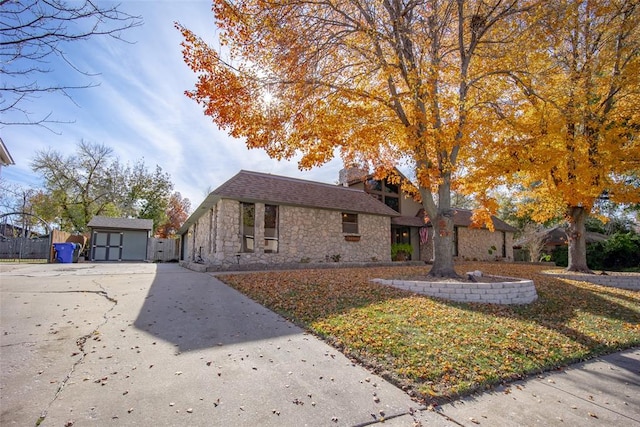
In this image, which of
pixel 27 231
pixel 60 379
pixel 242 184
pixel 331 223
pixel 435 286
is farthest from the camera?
pixel 27 231

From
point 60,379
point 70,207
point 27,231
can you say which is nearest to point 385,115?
point 60,379

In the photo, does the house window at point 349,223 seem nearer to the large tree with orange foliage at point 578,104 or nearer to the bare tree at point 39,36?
the large tree with orange foliage at point 578,104

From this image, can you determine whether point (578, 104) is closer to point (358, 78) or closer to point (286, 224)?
point (358, 78)

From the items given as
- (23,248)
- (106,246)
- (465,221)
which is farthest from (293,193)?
(23,248)

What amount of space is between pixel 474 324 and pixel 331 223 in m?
10.5

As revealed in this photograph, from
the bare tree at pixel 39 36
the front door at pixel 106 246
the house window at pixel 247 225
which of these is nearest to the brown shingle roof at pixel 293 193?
the house window at pixel 247 225

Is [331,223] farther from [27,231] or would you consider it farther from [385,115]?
[27,231]

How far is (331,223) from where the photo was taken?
15.6m

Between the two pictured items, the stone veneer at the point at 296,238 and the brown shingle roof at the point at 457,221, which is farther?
the brown shingle roof at the point at 457,221

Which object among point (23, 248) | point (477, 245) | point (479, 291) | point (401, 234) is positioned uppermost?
point (401, 234)

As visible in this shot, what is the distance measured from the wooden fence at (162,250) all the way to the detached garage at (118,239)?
0.37m

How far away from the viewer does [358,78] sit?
9.18 m

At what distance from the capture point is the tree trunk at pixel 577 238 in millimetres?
13038

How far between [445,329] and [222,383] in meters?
3.50
